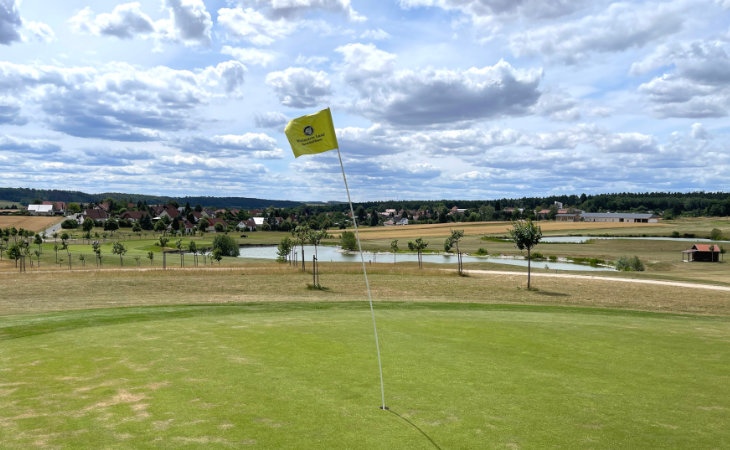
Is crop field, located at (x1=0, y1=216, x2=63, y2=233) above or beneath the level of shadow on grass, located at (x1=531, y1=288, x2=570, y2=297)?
above

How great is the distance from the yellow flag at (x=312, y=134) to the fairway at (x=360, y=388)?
196 inches

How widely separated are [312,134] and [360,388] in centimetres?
539

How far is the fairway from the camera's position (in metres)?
7.87

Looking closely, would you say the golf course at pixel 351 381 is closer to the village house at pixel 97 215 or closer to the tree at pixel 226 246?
the tree at pixel 226 246

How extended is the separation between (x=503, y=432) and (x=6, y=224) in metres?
152

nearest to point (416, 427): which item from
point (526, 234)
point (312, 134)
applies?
point (312, 134)

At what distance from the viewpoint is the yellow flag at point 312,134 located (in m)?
10.6

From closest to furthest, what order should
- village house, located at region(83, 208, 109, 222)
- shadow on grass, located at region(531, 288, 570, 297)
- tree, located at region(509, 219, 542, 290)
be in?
shadow on grass, located at region(531, 288, 570, 297)
tree, located at region(509, 219, 542, 290)
village house, located at region(83, 208, 109, 222)

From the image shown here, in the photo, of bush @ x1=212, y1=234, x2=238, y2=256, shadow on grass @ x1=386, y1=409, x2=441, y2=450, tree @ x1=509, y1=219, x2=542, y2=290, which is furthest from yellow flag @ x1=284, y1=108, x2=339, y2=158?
bush @ x1=212, y1=234, x2=238, y2=256

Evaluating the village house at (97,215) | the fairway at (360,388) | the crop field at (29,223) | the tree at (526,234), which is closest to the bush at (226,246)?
the crop field at (29,223)

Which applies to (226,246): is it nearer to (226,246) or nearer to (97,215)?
(226,246)

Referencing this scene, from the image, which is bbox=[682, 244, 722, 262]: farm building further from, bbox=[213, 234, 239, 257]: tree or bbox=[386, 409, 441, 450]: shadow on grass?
bbox=[386, 409, 441, 450]: shadow on grass

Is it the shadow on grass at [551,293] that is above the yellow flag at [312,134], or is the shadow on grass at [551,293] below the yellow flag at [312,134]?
below

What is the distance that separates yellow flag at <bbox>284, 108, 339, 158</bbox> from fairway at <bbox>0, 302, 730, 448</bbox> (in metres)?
4.97
